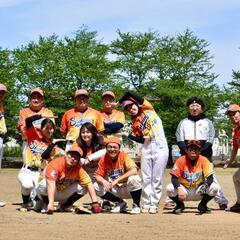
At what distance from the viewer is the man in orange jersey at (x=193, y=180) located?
8.77m

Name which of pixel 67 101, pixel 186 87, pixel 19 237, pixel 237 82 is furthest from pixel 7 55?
pixel 19 237

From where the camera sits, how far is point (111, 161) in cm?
894

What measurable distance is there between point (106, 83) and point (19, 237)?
3726 centimetres

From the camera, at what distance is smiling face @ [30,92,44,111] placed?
9453 mm

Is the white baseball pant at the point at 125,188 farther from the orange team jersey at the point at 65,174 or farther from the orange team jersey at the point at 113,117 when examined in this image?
the orange team jersey at the point at 113,117

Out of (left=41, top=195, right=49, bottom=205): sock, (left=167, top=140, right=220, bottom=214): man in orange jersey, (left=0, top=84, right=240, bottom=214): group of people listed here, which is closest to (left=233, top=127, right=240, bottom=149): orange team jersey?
(left=0, top=84, right=240, bottom=214): group of people

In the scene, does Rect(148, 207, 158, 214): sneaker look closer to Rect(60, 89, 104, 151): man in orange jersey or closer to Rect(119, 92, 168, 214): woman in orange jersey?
Rect(119, 92, 168, 214): woman in orange jersey

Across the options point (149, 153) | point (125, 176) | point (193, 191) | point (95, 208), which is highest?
point (149, 153)

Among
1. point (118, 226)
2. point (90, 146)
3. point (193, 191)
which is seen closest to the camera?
point (118, 226)

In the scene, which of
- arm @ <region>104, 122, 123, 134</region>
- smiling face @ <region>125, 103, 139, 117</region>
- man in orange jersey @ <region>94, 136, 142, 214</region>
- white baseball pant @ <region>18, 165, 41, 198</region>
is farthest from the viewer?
arm @ <region>104, 122, 123, 134</region>

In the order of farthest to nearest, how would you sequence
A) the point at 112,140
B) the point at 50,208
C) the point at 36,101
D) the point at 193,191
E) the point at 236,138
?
the point at 236,138 → the point at 36,101 → the point at 193,191 → the point at 112,140 → the point at 50,208

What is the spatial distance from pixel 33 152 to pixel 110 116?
58.6 inches

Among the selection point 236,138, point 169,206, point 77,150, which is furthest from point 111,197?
point 236,138

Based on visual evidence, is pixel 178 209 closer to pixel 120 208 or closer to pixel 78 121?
pixel 120 208
